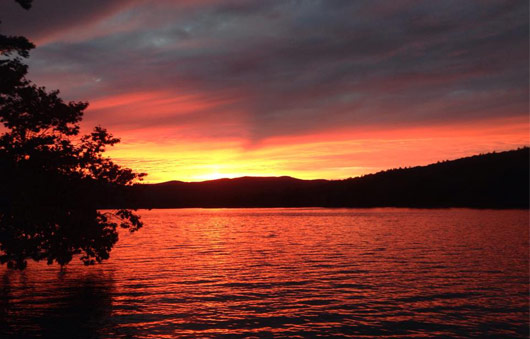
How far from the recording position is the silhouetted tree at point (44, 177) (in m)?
32.0

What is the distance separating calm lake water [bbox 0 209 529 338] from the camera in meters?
25.9

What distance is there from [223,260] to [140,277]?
14.0 meters

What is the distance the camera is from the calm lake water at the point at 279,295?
25.9 meters

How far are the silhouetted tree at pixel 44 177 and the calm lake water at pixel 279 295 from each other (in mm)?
4074

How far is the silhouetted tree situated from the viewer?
105ft

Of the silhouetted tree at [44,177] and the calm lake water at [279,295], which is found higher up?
the silhouetted tree at [44,177]

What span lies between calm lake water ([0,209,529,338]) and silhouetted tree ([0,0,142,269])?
13.4 ft

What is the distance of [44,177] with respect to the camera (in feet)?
122

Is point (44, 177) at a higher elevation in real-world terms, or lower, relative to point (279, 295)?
higher

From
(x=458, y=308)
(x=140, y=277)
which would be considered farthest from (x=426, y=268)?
(x=140, y=277)

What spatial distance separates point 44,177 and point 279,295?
2045 cm

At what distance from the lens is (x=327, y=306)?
3064 centimetres

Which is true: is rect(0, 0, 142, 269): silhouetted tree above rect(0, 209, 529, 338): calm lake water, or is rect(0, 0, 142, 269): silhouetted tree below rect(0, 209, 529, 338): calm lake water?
above

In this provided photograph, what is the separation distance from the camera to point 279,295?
114 ft
